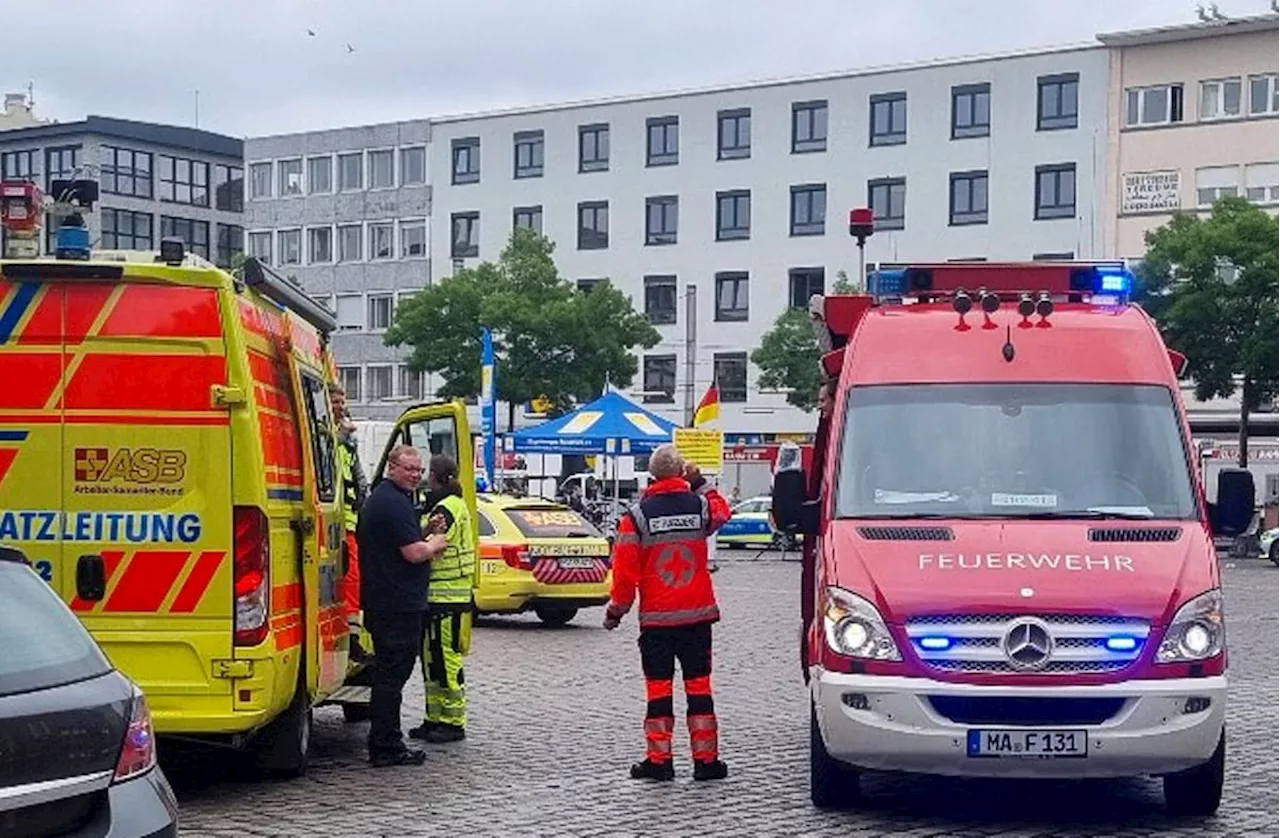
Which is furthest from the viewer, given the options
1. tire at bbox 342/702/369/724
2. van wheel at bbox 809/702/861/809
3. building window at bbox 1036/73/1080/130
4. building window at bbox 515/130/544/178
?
building window at bbox 515/130/544/178

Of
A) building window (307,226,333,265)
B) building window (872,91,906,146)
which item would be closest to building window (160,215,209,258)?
building window (307,226,333,265)

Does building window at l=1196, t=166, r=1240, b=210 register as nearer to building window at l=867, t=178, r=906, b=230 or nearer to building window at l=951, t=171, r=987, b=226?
building window at l=951, t=171, r=987, b=226

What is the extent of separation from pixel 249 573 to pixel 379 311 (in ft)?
238

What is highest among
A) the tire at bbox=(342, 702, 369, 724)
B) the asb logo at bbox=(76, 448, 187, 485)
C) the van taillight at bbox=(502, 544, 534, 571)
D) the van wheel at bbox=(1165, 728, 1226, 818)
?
the asb logo at bbox=(76, 448, 187, 485)

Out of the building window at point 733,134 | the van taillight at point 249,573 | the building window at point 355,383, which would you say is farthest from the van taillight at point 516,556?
the building window at point 355,383

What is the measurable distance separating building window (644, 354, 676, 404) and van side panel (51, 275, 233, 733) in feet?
205

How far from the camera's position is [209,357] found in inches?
385

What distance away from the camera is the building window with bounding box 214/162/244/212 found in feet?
286

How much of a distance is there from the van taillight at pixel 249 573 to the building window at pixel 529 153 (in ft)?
218

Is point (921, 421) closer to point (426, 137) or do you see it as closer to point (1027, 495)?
point (1027, 495)

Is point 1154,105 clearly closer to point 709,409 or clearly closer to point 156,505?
point 709,409

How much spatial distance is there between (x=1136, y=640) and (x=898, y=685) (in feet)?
3.58

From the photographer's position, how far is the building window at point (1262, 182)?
61156mm

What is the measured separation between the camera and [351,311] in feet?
271
